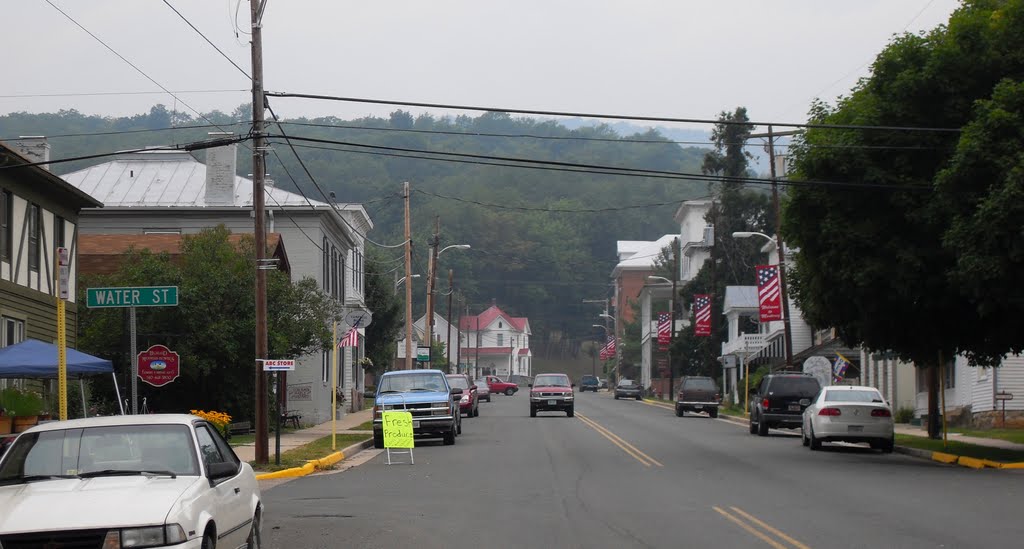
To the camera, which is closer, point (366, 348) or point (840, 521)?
point (840, 521)

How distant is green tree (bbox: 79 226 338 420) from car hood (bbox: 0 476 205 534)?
21882mm

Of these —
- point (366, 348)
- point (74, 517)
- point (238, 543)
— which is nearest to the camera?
point (74, 517)

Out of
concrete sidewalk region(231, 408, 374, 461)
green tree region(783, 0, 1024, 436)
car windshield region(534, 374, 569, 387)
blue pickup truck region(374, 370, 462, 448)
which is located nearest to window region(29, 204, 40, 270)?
concrete sidewalk region(231, 408, 374, 461)

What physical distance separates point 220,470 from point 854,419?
2076 cm

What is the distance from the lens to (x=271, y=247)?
37.3 meters

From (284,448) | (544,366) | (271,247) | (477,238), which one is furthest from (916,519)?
(544,366)

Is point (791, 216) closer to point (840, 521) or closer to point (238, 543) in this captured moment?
point (840, 521)

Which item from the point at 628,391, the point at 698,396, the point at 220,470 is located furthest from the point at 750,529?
the point at 628,391

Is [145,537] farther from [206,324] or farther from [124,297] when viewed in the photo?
[206,324]

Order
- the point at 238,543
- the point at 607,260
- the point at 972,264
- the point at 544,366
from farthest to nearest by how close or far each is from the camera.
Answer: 1. the point at 544,366
2. the point at 607,260
3. the point at 972,264
4. the point at 238,543

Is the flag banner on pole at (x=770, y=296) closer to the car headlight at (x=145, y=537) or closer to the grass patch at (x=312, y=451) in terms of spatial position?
the grass patch at (x=312, y=451)

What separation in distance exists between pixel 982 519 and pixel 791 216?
12368 mm

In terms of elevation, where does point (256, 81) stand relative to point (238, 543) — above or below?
above

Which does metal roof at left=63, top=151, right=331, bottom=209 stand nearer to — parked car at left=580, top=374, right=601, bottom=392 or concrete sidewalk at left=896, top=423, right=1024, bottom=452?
concrete sidewalk at left=896, top=423, right=1024, bottom=452
